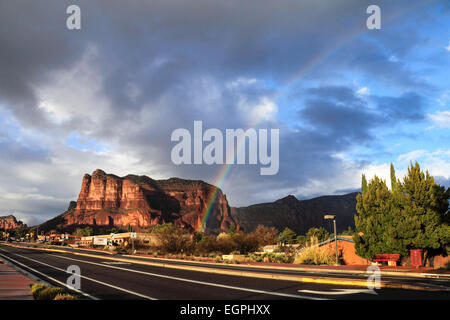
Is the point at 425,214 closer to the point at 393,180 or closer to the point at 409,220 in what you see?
the point at 409,220

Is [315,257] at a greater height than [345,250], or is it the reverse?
[345,250]

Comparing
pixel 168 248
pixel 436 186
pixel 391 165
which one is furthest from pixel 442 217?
pixel 168 248

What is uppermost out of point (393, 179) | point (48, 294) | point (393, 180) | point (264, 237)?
point (393, 179)

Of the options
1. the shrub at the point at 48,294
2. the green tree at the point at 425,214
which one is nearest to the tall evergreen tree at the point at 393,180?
the green tree at the point at 425,214

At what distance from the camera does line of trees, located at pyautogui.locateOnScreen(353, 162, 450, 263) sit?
26.3m

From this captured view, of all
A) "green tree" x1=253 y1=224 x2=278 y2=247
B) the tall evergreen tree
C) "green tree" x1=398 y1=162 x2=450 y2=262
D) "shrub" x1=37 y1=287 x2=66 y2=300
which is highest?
the tall evergreen tree

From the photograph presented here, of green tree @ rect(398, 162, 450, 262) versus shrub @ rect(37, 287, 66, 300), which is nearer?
shrub @ rect(37, 287, 66, 300)

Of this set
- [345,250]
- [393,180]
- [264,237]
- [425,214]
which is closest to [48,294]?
[425,214]

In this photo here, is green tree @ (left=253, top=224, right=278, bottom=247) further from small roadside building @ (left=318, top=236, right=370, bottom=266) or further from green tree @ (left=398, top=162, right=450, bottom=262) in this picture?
green tree @ (left=398, top=162, right=450, bottom=262)

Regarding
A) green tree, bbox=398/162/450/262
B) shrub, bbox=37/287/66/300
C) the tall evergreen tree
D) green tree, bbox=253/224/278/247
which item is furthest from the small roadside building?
shrub, bbox=37/287/66/300

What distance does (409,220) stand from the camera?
87.7 feet

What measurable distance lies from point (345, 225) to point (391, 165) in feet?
496
